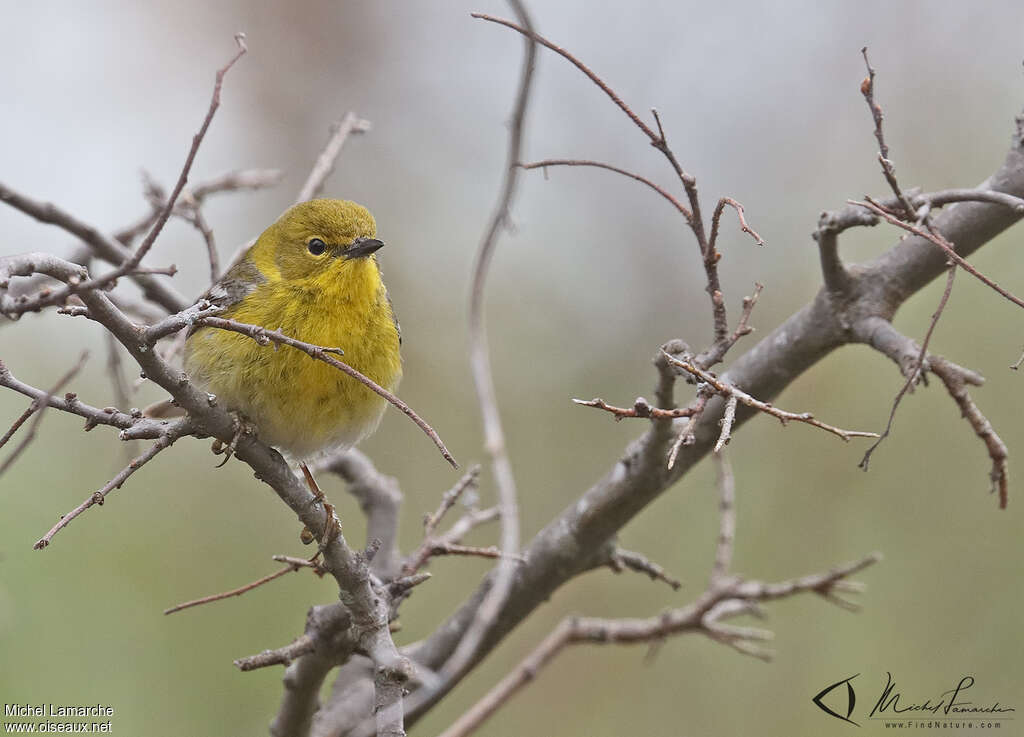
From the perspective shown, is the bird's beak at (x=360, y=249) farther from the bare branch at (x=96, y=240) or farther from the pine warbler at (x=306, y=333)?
the bare branch at (x=96, y=240)

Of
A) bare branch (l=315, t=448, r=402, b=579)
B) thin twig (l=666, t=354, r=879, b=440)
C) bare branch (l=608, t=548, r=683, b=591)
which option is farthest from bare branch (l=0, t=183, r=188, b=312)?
bare branch (l=608, t=548, r=683, b=591)

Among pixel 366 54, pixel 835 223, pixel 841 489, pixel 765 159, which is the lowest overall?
pixel 835 223

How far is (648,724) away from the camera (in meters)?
5.96

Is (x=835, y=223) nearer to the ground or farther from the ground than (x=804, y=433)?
nearer to the ground

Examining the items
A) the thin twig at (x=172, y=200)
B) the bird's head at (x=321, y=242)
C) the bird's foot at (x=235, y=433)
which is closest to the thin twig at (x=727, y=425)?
the thin twig at (x=172, y=200)

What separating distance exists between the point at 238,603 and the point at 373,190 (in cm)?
440

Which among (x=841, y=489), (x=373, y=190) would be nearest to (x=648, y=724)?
(x=841, y=489)

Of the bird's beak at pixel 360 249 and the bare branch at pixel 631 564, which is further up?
the bird's beak at pixel 360 249

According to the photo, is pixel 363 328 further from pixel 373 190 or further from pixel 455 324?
pixel 373 190

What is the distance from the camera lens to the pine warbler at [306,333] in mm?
3500

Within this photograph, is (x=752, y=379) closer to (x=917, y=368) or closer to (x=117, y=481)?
(x=917, y=368)

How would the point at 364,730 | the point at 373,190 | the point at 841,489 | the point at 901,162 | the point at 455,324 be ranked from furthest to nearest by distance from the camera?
the point at 373,190 → the point at 455,324 → the point at 901,162 → the point at 841,489 → the point at 364,730

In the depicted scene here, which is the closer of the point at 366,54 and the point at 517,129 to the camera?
the point at 517,129

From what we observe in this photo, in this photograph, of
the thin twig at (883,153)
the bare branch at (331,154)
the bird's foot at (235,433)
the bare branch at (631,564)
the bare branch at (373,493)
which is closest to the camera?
the thin twig at (883,153)
